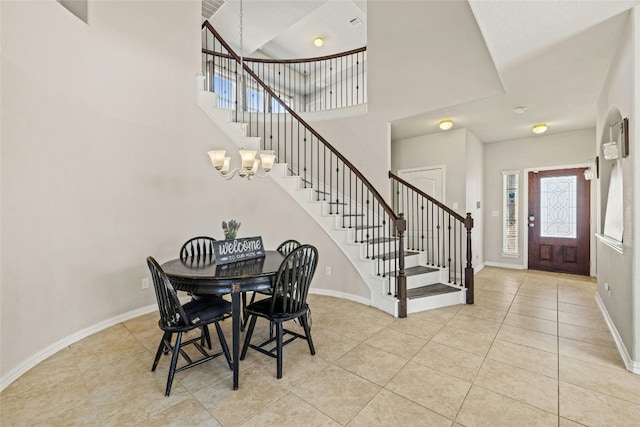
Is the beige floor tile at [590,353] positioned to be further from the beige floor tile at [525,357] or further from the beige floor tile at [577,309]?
the beige floor tile at [577,309]

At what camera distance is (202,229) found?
12.9 ft

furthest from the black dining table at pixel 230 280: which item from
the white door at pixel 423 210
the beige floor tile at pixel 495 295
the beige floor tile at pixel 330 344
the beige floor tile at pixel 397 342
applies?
the white door at pixel 423 210

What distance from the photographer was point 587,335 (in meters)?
2.85

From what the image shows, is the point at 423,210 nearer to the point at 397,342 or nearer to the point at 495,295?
the point at 495,295

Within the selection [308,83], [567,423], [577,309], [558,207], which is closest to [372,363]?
[567,423]

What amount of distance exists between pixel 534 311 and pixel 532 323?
0.47 metres

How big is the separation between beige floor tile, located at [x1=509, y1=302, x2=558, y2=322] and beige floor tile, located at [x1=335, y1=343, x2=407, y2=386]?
205cm

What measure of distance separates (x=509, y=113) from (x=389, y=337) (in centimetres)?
372

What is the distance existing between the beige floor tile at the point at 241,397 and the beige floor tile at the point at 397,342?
1.02 metres

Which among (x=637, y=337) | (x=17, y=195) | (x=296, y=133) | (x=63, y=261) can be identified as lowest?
(x=637, y=337)

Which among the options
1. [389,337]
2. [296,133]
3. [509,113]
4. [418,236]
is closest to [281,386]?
A: [389,337]

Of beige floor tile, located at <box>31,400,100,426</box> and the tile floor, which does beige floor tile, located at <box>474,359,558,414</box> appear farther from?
beige floor tile, located at <box>31,400,100,426</box>

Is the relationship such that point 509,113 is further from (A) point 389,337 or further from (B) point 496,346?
(A) point 389,337

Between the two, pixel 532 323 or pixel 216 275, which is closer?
pixel 216 275
